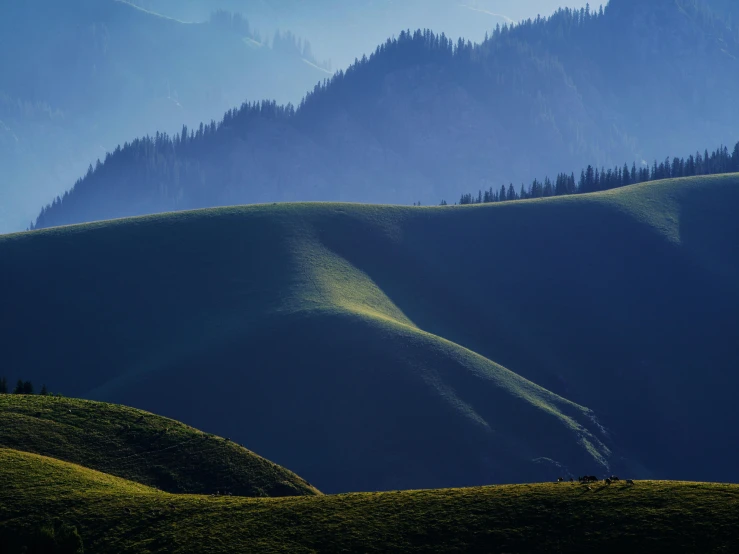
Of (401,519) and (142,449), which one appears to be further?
(142,449)

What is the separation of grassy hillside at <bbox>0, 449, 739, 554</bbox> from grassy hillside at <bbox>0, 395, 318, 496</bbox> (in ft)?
42.2

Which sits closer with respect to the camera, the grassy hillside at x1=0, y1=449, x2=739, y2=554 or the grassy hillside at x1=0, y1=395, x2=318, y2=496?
the grassy hillside at x1=0, y1=449, x2=739, y2=554

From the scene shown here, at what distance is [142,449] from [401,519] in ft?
107

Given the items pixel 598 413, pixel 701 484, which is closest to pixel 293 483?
pixel 701 484

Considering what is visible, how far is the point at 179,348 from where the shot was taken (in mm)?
192375

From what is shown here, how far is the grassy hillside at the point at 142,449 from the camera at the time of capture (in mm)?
73625

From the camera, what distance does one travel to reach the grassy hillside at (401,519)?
48500 mm

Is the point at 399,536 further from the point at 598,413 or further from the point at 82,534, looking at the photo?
the point at 598,413

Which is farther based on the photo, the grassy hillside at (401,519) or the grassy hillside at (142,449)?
the grassy hillside at (142,449)

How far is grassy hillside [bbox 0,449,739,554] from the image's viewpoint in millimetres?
48500

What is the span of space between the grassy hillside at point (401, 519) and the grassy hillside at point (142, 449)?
1285 cm

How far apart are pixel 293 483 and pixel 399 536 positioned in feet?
83.8

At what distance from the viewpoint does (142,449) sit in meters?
77.9

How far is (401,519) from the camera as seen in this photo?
53250 mm
